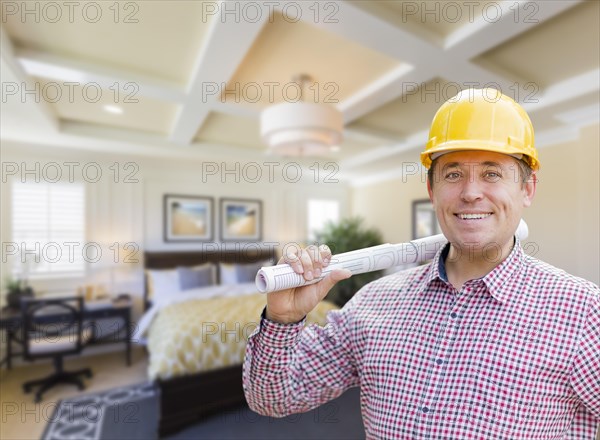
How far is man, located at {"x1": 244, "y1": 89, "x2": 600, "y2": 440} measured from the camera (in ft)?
2.05

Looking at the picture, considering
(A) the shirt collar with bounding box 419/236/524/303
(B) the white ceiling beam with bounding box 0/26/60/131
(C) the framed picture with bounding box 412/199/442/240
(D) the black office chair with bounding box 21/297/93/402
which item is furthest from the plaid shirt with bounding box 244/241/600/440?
(D) the black office chair with bounding box 21/297/93/402

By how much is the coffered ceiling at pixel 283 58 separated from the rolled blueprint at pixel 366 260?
37 centimetres

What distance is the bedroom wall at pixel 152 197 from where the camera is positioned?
373cm

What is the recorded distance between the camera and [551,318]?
649 mm

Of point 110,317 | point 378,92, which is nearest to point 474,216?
point 378,92

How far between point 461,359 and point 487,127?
0.50 metres

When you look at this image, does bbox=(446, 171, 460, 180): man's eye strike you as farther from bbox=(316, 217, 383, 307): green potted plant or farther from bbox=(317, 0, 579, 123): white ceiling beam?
bbox=(316, 217, 383, 307): green potted plant

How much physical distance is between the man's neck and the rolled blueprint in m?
0.05

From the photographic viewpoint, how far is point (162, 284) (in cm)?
383

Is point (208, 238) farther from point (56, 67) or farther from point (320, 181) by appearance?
point (56, 67)

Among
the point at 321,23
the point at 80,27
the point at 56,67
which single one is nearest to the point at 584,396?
the point at 321,23

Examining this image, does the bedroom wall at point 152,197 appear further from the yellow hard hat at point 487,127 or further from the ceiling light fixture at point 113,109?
the yellow hard hat at point 487,127

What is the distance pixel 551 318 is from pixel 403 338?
0.31 meters

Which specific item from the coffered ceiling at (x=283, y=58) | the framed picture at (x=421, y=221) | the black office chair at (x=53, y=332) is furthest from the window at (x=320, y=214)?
the black office chair at (x=53, y=332)
